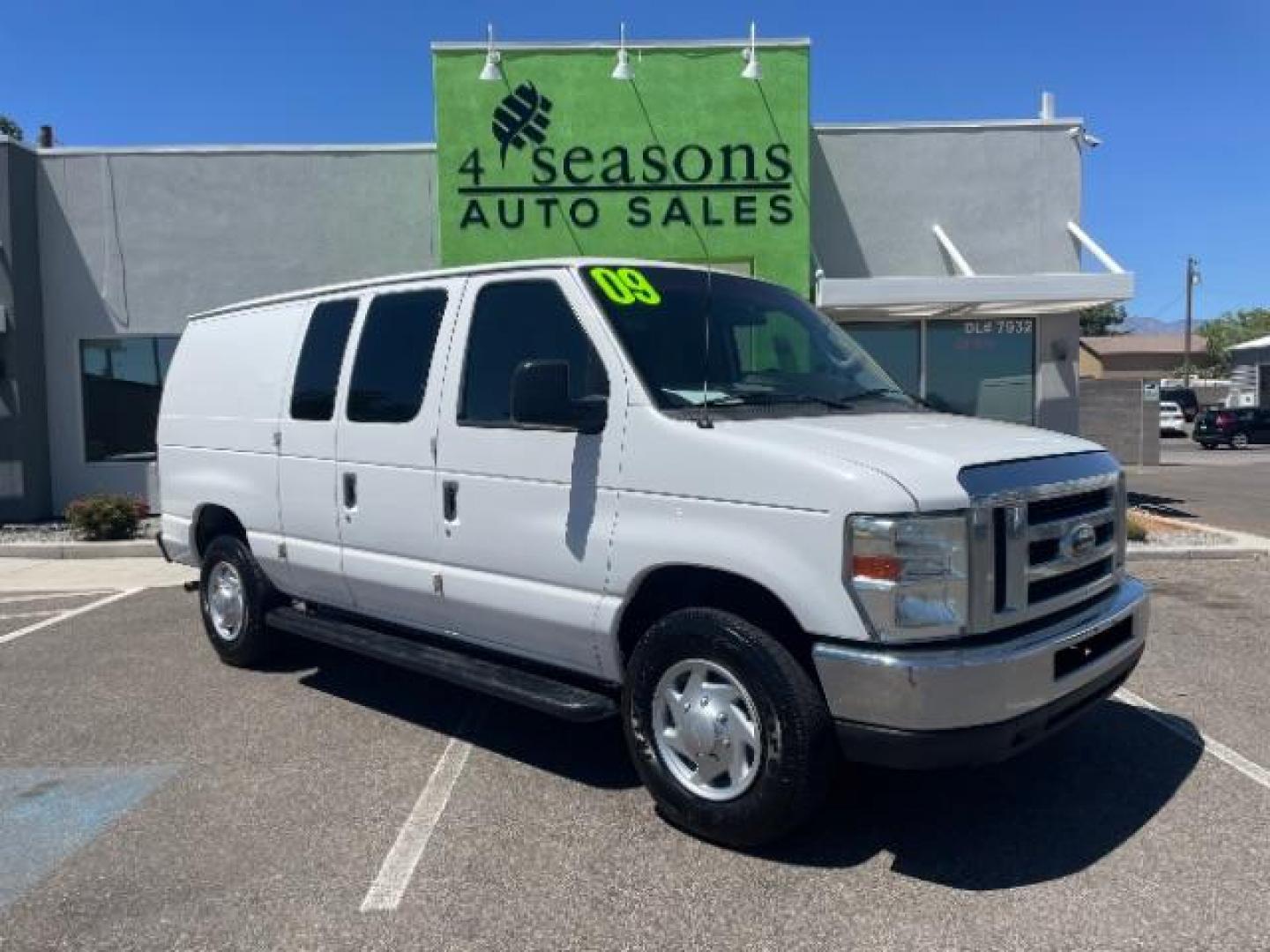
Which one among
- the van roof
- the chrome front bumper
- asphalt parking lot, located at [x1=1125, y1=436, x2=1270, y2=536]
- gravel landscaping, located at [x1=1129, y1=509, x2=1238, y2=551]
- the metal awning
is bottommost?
asphalt parking lot, located at [x1=1125, y1=436, x2=1270, y2=536]

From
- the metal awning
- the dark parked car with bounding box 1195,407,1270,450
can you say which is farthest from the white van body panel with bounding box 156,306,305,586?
the dark parked car with bounding box 1195,407,1270,450

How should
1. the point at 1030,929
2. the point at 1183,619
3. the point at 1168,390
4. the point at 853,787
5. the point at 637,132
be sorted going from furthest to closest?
the point at 1168,390
the point at 637,132
the point at 1183,619
the point at 853,787
the point at 1030,929

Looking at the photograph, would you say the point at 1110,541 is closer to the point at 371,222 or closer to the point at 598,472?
the point at 598,472

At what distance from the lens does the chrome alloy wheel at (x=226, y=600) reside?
20.7 ft

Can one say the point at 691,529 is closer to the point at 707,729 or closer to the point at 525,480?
the point at 707,729

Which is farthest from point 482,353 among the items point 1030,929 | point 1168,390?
point 1168,390

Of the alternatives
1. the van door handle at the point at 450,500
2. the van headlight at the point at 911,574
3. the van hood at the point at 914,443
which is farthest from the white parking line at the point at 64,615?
the van headlight at the point at 911,574

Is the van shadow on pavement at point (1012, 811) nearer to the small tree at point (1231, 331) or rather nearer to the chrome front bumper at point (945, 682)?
the chrome front bumper at point (945, 682)

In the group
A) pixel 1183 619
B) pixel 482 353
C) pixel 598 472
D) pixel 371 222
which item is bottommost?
pixel 1183 619

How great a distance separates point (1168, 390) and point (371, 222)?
158ft

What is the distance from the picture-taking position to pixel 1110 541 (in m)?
4.09

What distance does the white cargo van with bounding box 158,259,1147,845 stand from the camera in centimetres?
336

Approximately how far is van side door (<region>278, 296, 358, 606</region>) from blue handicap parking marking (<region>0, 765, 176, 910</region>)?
128 cm

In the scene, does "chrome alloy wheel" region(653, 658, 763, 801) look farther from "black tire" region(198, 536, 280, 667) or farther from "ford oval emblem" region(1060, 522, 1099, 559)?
"black tire" region(198, 536, 280, 667)
